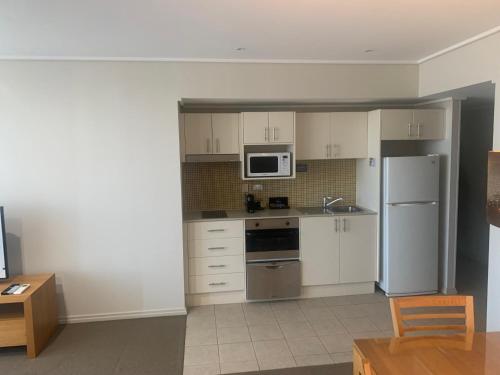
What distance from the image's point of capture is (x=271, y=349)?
332cm

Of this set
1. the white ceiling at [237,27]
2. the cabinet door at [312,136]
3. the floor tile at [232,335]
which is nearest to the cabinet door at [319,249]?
the cabinet door at [312,136]

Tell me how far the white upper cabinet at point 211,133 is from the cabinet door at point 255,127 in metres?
0.11

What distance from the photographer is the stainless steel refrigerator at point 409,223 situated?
13.9 ft

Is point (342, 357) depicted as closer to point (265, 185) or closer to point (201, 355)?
point (201, 355)

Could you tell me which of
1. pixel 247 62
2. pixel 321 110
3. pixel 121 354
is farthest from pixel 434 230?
pixel 121 354

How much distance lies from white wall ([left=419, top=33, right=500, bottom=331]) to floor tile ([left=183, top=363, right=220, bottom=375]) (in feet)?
7.60

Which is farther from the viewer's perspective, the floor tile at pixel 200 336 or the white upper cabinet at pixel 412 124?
the white upper cabinet at pixel 412 124

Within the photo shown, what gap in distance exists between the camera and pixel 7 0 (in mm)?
2303

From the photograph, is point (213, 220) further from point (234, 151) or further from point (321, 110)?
point (321, 110)

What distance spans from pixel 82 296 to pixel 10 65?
2313mm

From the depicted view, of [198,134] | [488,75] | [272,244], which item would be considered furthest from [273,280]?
[488,75]

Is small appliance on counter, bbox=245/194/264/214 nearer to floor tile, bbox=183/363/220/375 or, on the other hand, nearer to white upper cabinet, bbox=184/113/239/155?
white upper cabinet, bbox=184/113/239/155

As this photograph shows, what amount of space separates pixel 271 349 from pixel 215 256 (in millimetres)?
1251

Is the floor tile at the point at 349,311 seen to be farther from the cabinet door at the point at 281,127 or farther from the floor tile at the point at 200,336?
the cabinet door at the point at 281,127
